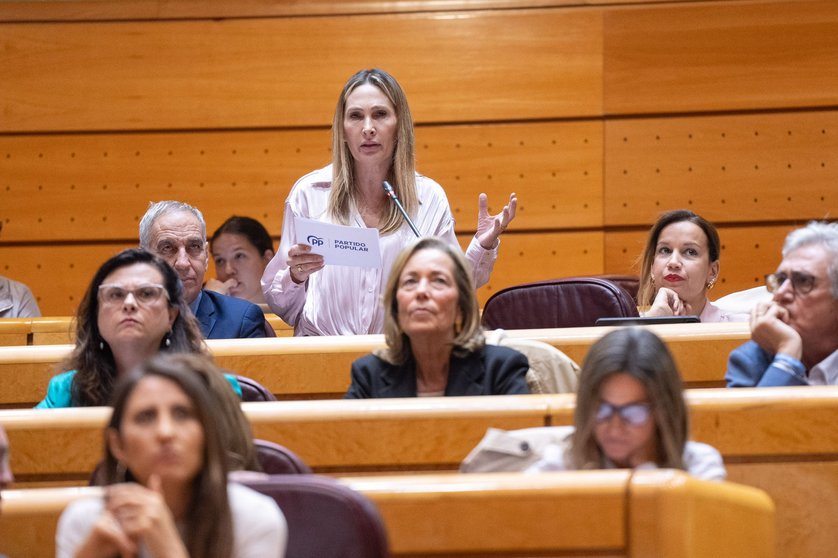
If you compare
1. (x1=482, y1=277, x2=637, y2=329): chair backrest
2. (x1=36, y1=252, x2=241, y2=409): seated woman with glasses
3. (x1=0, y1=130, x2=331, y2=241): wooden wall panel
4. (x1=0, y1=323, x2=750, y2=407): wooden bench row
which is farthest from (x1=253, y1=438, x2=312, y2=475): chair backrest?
(x1=0, y1=130, x2=331, y2=241): wooden wall panel

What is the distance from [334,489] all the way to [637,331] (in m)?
0.61

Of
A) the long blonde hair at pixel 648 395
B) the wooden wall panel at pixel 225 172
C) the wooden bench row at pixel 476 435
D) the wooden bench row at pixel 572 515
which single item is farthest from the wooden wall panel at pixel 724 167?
the wooden bench row at pixel 572 515

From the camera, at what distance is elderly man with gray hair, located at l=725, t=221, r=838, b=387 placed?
2330 millimetres

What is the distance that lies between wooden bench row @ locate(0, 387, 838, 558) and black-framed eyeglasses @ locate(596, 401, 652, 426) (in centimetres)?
19

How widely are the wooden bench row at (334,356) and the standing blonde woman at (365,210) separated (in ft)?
1.41

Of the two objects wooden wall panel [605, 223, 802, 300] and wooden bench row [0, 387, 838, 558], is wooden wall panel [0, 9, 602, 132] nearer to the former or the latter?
wooden wall panel [605, 223, 802, 300]

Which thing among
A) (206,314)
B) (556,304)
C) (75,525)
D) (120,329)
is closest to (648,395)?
(75,525)

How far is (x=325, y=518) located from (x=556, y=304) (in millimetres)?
1623

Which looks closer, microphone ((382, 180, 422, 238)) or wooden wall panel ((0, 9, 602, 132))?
microphone ((382, 180, 422, 238))

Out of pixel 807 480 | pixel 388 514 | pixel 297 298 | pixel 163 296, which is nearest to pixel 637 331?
pixel 807 480

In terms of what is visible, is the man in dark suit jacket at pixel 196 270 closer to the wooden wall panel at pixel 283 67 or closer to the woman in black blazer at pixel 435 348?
the woman in black blazer at pixel 435 348

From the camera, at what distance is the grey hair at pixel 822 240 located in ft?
7.97

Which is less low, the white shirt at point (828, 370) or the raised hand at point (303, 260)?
the raised hand at point (303, 260)

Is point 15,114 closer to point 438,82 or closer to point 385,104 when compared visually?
point 438,82
